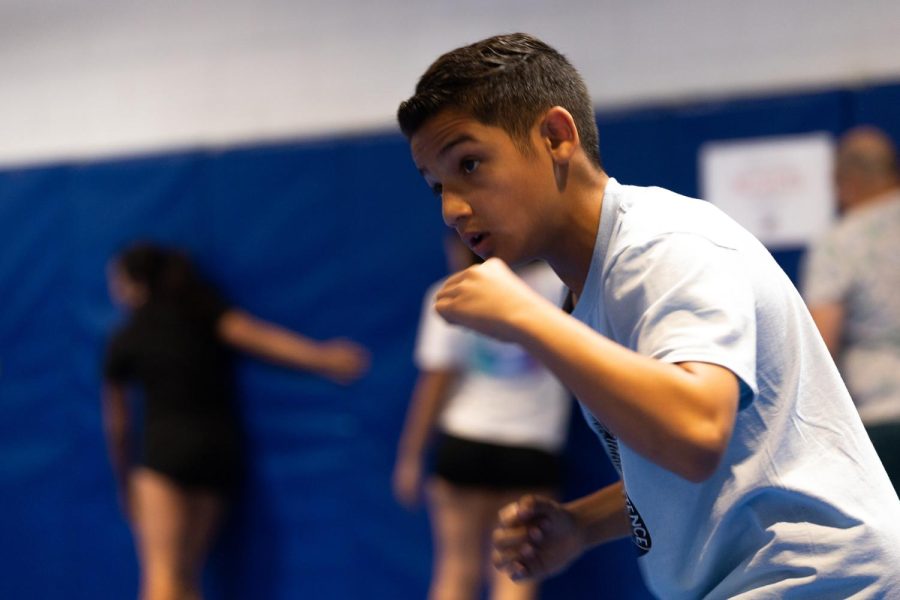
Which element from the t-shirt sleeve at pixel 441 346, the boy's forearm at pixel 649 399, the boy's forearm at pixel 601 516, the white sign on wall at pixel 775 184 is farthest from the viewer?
the t-shirt sleeve at pixel 441 346

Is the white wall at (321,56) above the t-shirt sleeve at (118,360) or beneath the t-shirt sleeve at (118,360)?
above

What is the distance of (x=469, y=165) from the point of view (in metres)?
1.37

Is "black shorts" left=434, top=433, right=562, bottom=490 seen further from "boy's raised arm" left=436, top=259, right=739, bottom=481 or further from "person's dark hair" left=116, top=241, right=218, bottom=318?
"boy's raised arm" left=436, top=259, right=739, bottom=481

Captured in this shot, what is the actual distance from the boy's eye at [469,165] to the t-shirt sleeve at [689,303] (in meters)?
0.22

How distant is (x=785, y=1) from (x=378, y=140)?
62.8 inches

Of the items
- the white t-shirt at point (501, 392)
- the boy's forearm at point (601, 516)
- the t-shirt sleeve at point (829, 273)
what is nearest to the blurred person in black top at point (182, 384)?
the white t-shirt at point (501, 392)

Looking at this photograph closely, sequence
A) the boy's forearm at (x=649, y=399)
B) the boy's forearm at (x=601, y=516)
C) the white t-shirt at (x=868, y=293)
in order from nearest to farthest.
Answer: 1. the boy's forearm at (x=649, y=399)
2. the boy's forearm at (x=601, y=516)
3. the white t-shirt at (x=868, y=293)

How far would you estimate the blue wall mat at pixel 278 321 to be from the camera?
3879 mm

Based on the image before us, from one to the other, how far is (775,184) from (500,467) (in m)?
1.35

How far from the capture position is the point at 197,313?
174 inches

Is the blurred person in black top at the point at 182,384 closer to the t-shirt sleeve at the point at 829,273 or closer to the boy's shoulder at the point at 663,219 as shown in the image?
the t-shirt sleeve at the point at 829,273

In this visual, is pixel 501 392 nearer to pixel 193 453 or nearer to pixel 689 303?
pixel 193 453

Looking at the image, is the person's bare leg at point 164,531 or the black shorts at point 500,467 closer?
the black shorts at point 500,467

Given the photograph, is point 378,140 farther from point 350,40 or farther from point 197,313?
point 197,313
